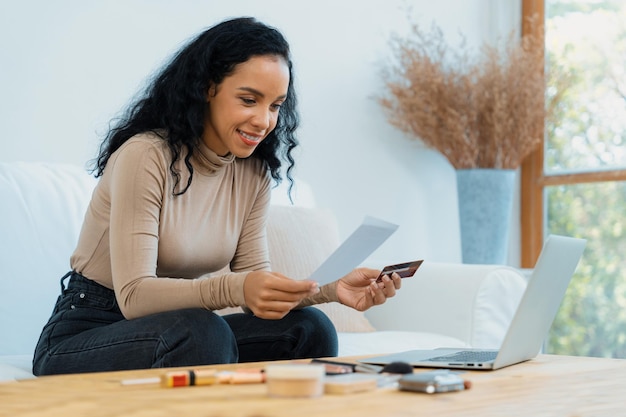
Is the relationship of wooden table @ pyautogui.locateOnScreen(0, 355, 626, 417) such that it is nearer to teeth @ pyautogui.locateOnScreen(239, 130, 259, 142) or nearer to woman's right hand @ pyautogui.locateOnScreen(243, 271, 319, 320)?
woman's right hand @ pyautogui.locateOnScreen(243, 271, 319, 320)

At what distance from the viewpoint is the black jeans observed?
59.2 inches

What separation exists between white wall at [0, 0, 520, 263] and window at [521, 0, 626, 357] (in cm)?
25

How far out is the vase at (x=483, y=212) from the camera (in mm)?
3408

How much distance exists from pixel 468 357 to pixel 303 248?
1010 mm

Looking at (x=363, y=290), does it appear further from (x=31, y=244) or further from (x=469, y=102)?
(x=469, y=102)

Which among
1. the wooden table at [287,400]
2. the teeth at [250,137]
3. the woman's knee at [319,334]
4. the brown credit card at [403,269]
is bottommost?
the woman's knee at [319,334]

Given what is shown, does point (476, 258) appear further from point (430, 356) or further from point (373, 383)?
point (373, 383)

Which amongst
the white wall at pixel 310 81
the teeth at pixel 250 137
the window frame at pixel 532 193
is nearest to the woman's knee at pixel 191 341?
the teeth at pixel 250 137

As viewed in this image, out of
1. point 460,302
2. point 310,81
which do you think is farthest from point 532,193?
point 460,302

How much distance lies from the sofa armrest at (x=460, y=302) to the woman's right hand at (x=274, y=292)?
3.22 ft

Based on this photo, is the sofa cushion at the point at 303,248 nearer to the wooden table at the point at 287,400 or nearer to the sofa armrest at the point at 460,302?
the sofa armrest at the point at 460,302

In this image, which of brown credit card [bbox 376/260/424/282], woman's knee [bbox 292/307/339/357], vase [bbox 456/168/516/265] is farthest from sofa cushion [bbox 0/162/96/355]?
vase [bbox 456/168/516/265]

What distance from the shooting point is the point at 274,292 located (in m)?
1.50

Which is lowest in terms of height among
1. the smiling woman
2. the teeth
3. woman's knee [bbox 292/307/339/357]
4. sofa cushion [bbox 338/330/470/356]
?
sofa cushion [bbox 338/330/470/356]
